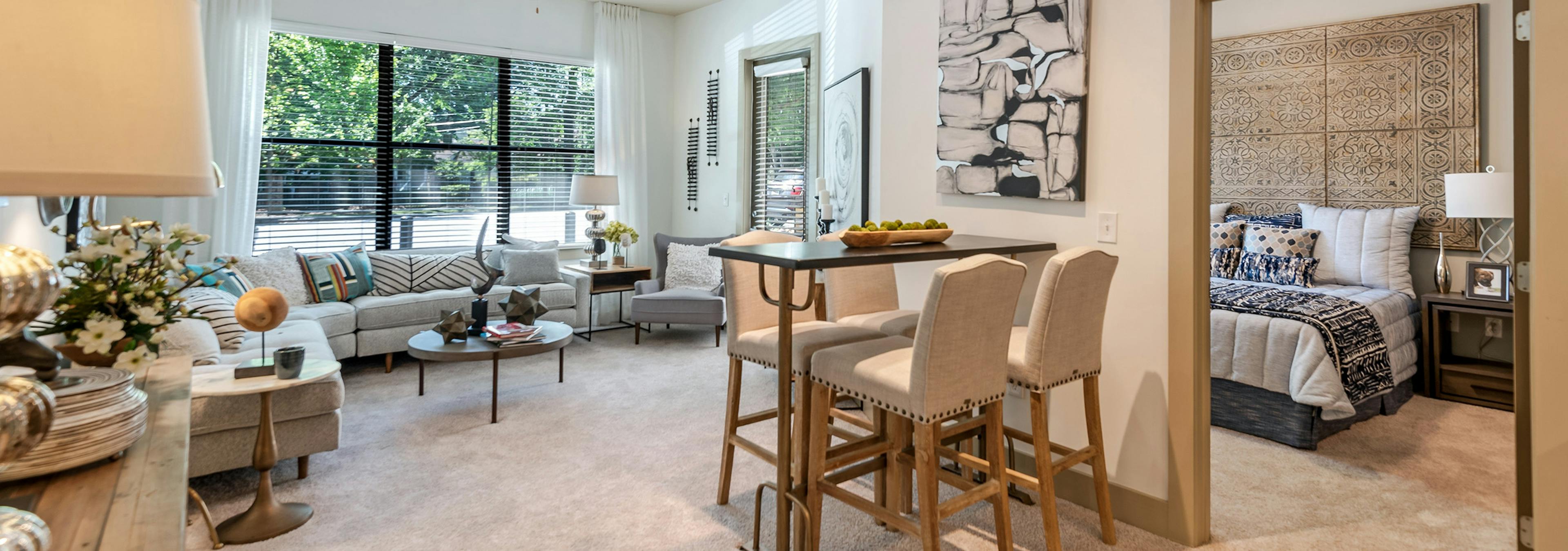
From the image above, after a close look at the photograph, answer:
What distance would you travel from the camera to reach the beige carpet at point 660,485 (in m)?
2.58

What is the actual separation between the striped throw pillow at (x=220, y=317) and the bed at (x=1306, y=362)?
166 inches

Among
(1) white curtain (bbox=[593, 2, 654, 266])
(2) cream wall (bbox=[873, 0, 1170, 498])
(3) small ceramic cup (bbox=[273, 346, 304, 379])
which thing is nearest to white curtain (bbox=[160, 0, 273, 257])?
(1) white curtain (bbox=[593, 2, 654, 266])

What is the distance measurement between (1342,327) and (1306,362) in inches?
13.0

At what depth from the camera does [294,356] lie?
264 cm

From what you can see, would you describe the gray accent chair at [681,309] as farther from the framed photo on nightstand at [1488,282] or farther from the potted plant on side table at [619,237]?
the framed photo on nightstand at [1488,282]

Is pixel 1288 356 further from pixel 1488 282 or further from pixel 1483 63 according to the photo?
pixel 1483 63

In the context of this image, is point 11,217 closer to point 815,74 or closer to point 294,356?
point 294,356

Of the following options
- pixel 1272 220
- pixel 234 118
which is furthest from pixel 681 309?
pixel 1272 220

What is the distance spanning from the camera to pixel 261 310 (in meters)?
2.46

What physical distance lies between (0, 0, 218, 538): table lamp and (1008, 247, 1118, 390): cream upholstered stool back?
196cm

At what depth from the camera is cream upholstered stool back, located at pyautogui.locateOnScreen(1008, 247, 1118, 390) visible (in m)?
2.22

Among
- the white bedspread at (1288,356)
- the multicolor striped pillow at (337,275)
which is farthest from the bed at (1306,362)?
the multicolor striped pillow at (337,275)

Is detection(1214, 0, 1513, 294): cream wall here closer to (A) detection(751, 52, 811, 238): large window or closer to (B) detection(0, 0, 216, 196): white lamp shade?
(A) detection(751, 52, 811, 238): large window

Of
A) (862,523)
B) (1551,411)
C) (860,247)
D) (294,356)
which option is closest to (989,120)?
(860,247)
